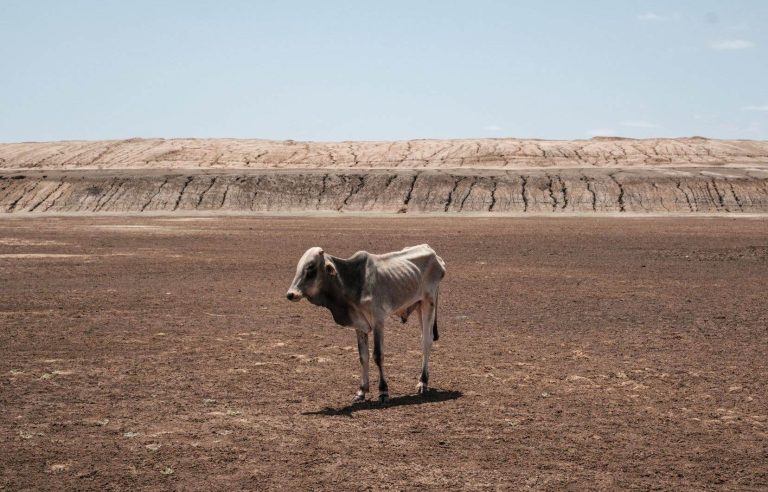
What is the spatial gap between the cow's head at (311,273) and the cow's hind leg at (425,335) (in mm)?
1799

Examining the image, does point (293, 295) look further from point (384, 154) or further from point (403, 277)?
point (384, 154)

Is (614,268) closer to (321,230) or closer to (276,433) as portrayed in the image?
(276,433)

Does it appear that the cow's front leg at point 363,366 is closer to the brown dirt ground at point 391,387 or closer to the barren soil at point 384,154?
the brown dirt ground at point 391,387

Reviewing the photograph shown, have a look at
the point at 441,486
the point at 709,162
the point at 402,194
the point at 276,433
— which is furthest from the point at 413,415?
the point at 709,162

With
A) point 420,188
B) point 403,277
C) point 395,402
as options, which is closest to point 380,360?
point 395,402

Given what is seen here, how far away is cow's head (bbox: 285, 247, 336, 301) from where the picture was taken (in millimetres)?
10930

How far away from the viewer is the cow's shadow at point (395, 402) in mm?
10875

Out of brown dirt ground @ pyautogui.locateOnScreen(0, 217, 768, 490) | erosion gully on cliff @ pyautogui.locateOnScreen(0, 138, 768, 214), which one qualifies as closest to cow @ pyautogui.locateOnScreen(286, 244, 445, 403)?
brown dirt ground @ pyautogui.locateOnScreen(0, 217, 768, 490)

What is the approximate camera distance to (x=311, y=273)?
434 inches

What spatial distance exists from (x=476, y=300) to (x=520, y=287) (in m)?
3.10

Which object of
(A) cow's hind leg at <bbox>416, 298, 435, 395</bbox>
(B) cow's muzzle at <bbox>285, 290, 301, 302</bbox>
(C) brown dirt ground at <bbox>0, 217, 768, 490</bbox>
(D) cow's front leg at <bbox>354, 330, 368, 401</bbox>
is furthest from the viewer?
(A) cow's hind leg at <bbox>416, 298, 435, 395</bbox>

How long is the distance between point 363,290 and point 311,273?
747 millimetres

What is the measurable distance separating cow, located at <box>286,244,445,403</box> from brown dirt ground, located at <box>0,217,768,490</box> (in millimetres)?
688

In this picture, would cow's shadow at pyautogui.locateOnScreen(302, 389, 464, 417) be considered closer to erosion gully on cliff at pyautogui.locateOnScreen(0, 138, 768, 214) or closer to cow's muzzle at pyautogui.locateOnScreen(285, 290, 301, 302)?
cow's muzzle at pyautogui.locateOnScreen(285, 290, 301, 302)
